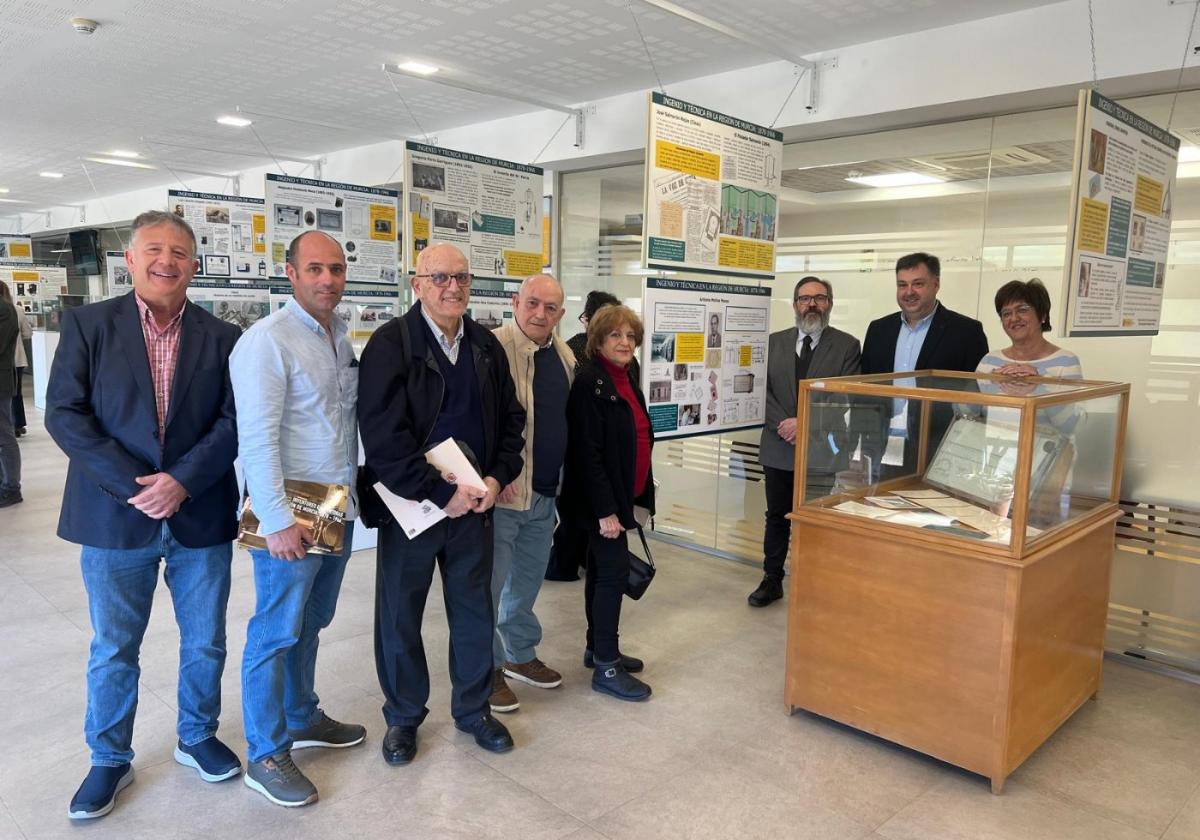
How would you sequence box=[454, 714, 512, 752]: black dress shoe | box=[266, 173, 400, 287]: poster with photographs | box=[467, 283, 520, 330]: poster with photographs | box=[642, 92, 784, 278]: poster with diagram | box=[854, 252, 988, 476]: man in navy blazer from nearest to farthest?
box=[454, 714, 512, 752]: black dress shoe → box=[642, 92, 784, 278]: poster with diagram → box=[854, 252, 988, 476]: man in navy blazer → box=[467, 283, 520, 330]: poster with photographs → box=[266, 173, 400, 287]: poster with photographs

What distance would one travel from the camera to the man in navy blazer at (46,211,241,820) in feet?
7.79

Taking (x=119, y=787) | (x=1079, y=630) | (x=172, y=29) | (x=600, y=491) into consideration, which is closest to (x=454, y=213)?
(x=172, y=29)

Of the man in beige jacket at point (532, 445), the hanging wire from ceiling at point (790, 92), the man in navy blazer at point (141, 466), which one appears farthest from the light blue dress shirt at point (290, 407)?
the hanging wire from ceiling at point (790, 92)

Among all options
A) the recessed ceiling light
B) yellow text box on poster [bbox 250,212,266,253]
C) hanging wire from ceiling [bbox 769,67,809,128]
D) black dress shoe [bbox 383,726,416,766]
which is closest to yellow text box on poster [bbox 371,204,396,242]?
the recessed ceiling light

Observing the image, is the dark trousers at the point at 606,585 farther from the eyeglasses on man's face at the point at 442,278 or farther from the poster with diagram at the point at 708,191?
the poster with diagram at the point at 708,191

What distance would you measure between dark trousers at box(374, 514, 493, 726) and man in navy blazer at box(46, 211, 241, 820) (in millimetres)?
513

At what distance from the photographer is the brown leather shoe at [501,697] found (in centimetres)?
324

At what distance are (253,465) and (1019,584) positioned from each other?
2.39 metres

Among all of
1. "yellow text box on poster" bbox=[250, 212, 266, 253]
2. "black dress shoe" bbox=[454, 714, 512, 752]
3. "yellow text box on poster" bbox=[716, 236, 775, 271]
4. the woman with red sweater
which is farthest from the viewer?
"yellow text box on poster" bbox=[250, 212, 266, 253]

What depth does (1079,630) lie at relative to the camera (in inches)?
127

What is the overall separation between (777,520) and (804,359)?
908 millimetres

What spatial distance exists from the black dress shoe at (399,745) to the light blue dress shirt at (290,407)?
32.7 inches

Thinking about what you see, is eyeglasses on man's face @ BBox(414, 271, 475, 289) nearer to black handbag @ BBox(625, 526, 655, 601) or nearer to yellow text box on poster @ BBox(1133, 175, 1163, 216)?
black handbag @ BBox(625, 526, 655, 601)

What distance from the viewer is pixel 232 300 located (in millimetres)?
7254
